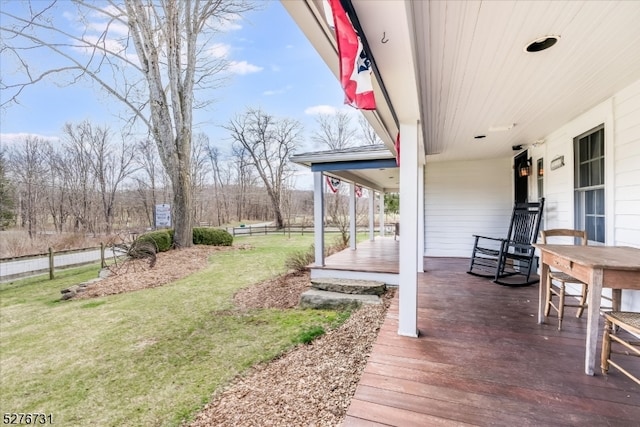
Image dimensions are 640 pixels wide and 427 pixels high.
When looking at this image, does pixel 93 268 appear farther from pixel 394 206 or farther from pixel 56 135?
pixel 56 135

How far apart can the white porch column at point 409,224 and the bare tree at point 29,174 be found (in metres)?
20.3

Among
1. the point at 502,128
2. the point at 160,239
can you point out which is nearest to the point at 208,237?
the point at 160,239

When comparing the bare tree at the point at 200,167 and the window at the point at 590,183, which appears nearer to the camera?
the window at the point at 590,183

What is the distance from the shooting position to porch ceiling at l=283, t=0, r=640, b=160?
4.80 ft

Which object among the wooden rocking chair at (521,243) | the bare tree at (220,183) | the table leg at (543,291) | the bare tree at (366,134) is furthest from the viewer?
the bare tree at (220,183)

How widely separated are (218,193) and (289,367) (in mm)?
26194

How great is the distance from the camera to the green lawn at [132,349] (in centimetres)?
283

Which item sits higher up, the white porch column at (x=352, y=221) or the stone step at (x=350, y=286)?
the white porch column at (x=352, y=221)

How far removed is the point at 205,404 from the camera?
2.64 meters

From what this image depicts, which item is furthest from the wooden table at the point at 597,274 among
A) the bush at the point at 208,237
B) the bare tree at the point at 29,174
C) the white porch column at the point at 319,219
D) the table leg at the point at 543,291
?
the bare tree at the point at 29,174

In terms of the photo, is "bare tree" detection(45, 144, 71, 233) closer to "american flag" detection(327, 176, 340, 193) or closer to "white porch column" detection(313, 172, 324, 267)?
"american flag" detection(327, 176, 340, 193)

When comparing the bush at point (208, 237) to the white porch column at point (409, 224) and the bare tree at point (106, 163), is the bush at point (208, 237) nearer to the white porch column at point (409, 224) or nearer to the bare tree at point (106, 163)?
the bare tree at point (106, 163)

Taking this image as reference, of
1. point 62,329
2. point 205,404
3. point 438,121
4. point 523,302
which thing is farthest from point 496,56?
point 62,329

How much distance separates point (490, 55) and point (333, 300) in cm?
406
